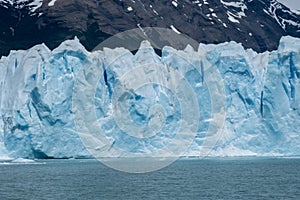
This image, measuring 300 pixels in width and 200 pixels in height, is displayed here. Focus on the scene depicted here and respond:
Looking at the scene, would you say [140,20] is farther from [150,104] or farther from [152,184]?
[152,184]

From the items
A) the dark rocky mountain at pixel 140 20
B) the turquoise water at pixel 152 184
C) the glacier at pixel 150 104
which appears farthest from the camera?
the dark rocky mountain at pixel 140 20

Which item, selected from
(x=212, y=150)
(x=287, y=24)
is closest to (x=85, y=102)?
(x=212, y=150)

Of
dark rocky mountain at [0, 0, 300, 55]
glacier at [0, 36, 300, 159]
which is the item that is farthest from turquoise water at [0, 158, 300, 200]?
dark rocky mountain at [0, 0, 300, 55]

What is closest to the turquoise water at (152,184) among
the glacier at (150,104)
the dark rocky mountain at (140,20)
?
the glacier at (150,104)

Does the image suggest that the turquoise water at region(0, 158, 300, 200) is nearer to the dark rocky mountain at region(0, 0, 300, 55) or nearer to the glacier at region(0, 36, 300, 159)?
the glacier at region(0, 36, 300, 159)

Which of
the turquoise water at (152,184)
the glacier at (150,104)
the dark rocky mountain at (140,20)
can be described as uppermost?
the dark rocky mountain at (140,20)

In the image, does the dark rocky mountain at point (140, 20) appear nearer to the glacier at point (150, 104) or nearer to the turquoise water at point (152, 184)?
the glacier at point (150, 104)

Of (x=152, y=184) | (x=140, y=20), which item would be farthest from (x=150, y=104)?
(x=140, y=20)
